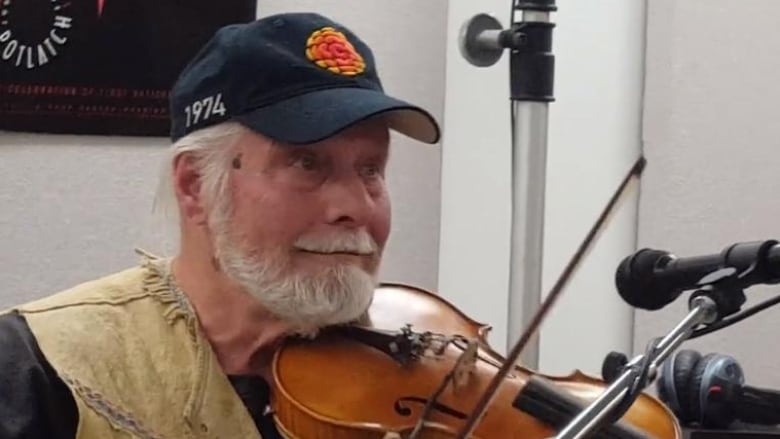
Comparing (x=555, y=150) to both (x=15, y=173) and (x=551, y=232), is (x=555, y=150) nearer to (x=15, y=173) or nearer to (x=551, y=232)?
(x=551, y=232)

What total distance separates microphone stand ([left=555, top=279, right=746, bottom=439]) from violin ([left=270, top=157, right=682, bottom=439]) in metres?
0.14

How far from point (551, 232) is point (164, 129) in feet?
2.21

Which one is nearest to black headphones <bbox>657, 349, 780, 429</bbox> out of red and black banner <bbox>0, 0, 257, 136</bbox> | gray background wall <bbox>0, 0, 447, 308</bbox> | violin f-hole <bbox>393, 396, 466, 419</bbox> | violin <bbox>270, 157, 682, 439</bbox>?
violin <bbox>270, 157, 682, 439</bbox>

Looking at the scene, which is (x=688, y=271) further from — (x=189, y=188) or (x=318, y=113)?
(x=189, y=188)

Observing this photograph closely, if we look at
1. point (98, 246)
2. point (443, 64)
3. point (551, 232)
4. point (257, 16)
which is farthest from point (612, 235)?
point (98, 246)

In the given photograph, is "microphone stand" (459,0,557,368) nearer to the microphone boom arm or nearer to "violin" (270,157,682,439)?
"violin" (270,157,682,439)

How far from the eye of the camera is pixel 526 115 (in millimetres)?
1807

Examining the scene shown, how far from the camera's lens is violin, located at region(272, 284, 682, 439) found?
115 cm

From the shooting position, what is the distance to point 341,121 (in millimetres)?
1179

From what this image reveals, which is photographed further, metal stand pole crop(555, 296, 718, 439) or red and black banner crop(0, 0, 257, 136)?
red and black banner crop(0, 0, 257, 136)

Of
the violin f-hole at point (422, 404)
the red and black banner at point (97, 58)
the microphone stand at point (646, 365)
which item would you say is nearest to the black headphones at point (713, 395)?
the violin f-hole at point (422, 404)

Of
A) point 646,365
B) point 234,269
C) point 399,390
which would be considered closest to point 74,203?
point 234,269

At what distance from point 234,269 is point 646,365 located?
0.45 meters

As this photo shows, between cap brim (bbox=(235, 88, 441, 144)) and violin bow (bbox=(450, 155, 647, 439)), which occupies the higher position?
cap brim (bbox=(235, 88, 441, 144))
